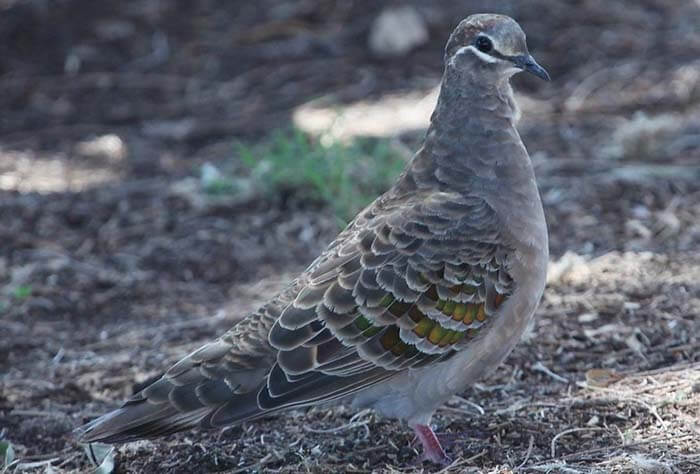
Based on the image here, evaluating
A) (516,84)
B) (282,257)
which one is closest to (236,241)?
(282,257)

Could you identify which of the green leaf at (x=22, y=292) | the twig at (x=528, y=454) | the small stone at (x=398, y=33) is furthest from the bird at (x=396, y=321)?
the small stone at (x=398, y=33)

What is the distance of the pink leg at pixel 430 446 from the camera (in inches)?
174

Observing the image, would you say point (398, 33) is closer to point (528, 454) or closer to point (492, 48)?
point (492, 48)

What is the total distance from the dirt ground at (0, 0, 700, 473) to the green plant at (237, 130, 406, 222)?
0.61 feet

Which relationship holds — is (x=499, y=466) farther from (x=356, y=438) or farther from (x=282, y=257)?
(x=282, y=257)

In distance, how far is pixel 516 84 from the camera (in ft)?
29.8

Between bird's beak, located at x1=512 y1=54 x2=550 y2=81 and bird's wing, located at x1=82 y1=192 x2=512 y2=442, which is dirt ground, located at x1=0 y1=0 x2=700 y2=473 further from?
bird's beak, located at x1=512 y1=54 x2=550 y2=81

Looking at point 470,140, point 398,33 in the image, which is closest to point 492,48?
point 470,140

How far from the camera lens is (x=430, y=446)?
4.46 metres

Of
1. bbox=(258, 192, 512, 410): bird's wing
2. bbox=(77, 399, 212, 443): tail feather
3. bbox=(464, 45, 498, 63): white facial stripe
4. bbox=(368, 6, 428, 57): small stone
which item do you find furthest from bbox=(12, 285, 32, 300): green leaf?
bbox=(368, 6, 428, 57): small stone

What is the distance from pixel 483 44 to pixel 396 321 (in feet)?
4.07

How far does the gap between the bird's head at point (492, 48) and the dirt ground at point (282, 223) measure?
1.42 metres

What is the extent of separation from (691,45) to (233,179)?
4.12 meters

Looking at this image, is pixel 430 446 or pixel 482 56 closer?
pixel 430 446
